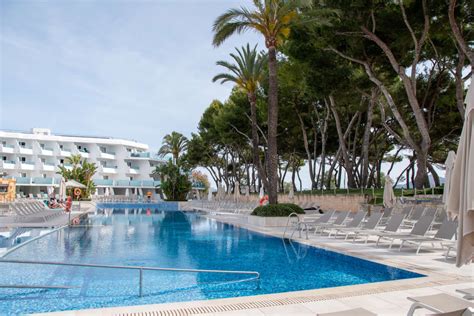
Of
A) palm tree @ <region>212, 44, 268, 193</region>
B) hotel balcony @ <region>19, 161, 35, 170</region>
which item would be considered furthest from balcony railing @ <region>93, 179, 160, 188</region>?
palm tree @ <region>212, 44, 268, 193</region>

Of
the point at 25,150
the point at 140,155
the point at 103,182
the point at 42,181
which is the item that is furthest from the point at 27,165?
the point at 140,155

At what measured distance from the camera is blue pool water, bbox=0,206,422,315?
7.16m

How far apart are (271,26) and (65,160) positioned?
55874 millimetres

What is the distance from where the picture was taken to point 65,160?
6694cm

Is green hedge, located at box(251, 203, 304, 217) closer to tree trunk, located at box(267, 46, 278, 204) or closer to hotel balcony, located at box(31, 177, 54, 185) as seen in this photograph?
tree trunk, located at box(267, 46, 278, 204)

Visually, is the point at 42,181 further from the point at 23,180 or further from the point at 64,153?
A: the point at 64,153

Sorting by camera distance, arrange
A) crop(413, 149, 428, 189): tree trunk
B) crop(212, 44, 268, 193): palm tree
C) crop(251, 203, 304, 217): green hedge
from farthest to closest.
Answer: crop(212, 44, 268, 193): palm tree
crop(413, 149, 428, 189): tree trunk
crop(251, 203, 304, 217): green hedge

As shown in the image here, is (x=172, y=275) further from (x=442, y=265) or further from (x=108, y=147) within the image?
(x=108, y=147)

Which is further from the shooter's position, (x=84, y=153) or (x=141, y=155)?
(x=141, y=155)

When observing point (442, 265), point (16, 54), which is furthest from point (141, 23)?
point (442, 265)

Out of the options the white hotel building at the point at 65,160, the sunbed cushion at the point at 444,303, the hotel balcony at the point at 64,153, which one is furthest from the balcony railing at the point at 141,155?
the sunbed cushion at the point at 444,303

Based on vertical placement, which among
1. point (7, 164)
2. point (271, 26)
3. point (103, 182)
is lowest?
point (103, 182)

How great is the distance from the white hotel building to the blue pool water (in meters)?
52.0

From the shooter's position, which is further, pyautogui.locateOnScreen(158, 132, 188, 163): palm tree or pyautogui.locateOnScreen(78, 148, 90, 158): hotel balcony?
pyautogui.locateOnScreen(78, 148, 90, 158): hotel balcony
